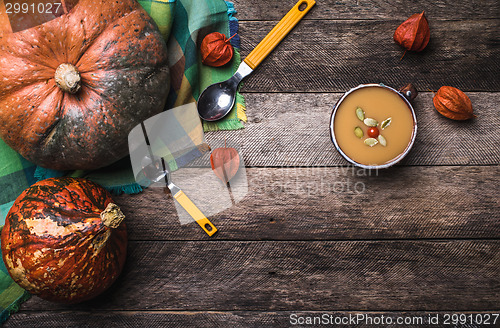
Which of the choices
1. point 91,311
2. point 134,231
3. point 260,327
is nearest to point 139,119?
point 134,231

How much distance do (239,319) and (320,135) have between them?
64 centimetres

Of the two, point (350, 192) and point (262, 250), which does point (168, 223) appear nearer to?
point (262, 250)

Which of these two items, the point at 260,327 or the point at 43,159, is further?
the point at 260,327

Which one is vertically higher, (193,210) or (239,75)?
(239,75)

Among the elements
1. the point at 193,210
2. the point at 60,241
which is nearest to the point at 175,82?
the point at 193,210

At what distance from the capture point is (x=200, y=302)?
1.17 meters

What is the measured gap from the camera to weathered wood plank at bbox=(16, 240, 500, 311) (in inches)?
45.9

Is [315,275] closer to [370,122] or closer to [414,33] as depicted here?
[370,122]

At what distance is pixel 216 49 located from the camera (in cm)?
113

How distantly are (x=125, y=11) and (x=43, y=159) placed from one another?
468mm

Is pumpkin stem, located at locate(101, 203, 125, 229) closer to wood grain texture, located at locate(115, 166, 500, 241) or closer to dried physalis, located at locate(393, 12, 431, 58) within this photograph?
wood grain texture, located at locate(115, 166, 500, 241)

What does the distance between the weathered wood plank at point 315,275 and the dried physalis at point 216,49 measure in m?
0.57

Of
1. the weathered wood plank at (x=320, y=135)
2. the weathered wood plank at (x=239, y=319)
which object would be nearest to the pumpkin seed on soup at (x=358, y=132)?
the weathered wood plank at (x=320, y=135)

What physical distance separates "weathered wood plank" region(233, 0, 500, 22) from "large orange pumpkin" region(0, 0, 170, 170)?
37 cm
